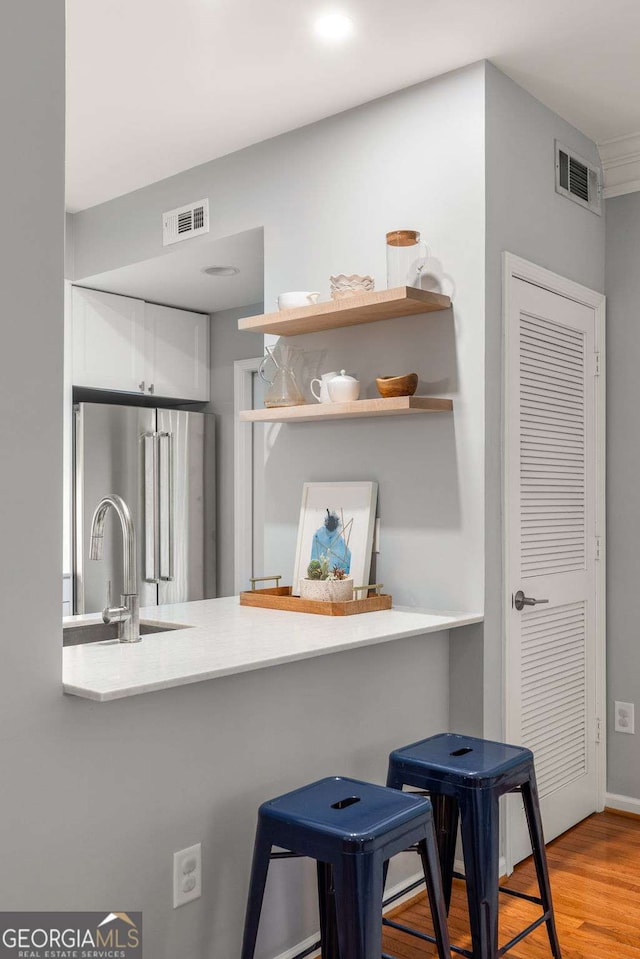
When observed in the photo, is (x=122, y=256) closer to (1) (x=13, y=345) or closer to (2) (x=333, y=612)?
(2) (x=333, y=612)

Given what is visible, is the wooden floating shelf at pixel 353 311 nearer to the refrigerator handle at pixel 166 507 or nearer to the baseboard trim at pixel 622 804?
the refrigerator handle at pixel 166 507

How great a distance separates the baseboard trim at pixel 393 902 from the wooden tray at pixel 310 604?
0.83 meters

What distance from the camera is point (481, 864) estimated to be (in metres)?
2.10

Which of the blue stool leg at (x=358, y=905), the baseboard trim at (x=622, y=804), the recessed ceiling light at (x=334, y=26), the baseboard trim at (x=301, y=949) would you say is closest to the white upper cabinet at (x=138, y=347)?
the recessed ceiling light at (x=334, y=26)

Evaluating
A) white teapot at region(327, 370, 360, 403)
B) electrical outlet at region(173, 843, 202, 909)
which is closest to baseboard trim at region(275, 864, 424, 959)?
electrical outlet at region(173, 843, 202, 909)

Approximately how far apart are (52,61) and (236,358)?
303cm

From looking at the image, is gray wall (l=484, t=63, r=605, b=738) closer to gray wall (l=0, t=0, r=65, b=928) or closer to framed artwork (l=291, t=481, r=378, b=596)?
framed artwork (l=291, t=481, r=378, b=596)

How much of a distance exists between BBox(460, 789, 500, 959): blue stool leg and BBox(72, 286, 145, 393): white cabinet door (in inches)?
117

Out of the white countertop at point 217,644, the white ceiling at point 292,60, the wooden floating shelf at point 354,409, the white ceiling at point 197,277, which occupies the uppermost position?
the white ceiling at point 292,60

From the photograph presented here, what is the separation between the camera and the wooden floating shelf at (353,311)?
267cm

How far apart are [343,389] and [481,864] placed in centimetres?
154

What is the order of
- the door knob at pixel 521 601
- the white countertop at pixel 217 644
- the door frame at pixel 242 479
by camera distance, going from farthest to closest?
1. the door frame at pixel 242 479
2. the door knob at pixel 521 601
3. the white countertop at pixel 217 644

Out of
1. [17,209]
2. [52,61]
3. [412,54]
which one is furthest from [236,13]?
[17,209]

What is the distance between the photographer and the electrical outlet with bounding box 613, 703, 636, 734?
11.1 feet
